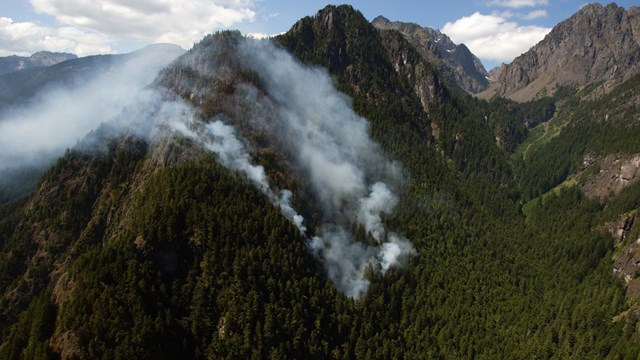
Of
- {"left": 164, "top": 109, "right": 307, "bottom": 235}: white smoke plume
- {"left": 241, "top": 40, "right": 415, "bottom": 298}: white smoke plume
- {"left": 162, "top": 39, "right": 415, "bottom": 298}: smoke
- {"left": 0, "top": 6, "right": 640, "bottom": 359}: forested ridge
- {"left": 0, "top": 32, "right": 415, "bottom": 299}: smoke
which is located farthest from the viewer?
{"left": 0, "top": 32, "right": 415, "bottom": 299}: smoke

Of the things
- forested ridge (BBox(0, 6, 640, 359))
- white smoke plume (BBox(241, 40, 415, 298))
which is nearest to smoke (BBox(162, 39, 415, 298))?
white smoke plume (BBox(241, 40, 415, 298))

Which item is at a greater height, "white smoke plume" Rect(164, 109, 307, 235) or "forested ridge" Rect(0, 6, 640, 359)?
"white smoke plume" Rect(164, 109, 307, 235)

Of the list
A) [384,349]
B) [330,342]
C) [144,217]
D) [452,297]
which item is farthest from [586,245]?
[144,217]

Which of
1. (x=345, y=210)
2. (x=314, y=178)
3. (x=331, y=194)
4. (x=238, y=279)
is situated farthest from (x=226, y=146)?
(x=238, y=279)

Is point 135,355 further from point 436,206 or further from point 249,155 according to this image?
point 436,206

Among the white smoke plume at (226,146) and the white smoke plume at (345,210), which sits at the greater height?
the white smoke plume at (226,146)

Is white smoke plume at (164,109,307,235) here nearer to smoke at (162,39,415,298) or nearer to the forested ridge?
smoke at (162,39,415,298)

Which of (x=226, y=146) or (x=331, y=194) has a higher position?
(x=226, y=146)

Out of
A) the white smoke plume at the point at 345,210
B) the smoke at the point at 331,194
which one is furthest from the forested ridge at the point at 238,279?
the white smoke plume at the point at 345,210

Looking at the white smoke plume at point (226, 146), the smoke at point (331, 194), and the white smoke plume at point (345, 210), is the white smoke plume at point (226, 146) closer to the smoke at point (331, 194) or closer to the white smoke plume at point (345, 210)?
the smoke at point (331, 194)

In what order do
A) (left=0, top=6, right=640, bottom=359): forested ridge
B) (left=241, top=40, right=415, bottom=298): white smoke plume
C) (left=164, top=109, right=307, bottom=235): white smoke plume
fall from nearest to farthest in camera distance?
1. (left=0, top=6, right=640, bottom=359): forested ridge
2. (left=241, top=40, right=415, bottom=298): white smoke plume
3. (left=164, top=109, right=307, bottom=235): white smoke plume

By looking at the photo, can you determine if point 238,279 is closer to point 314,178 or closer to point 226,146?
point 226,146
